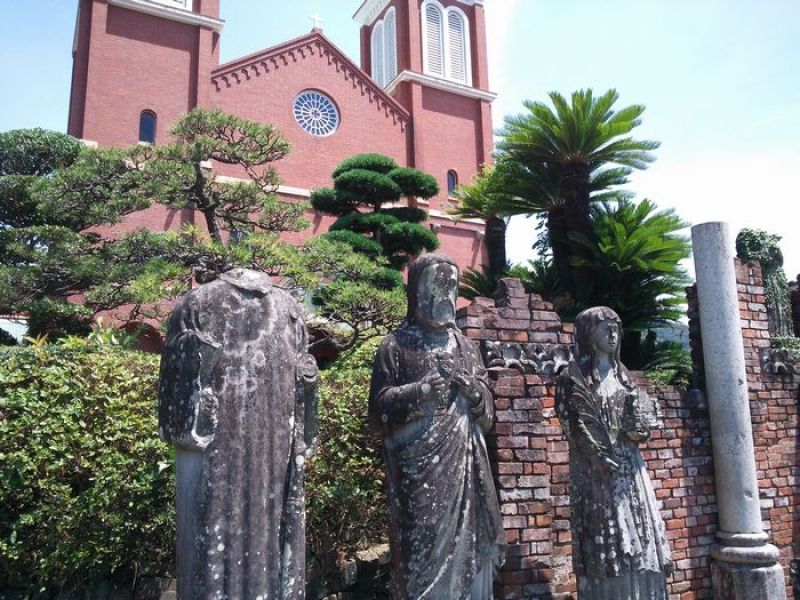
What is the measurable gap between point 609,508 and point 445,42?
89.6 ft

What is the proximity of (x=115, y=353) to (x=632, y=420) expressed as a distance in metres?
4.11

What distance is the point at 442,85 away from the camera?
1065 inches

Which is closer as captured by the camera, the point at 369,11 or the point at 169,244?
the point at 169,244

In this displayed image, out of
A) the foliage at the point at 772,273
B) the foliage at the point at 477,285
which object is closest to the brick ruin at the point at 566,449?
the foliage at the point at 772,273

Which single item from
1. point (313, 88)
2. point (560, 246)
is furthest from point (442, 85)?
point (560, 246)

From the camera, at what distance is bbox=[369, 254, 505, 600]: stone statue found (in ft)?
11.6

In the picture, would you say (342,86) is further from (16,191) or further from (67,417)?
(67,417)

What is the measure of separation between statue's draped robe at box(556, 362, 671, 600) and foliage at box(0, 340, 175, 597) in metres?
2.90

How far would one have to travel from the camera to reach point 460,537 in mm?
3588

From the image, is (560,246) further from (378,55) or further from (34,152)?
(378,55)

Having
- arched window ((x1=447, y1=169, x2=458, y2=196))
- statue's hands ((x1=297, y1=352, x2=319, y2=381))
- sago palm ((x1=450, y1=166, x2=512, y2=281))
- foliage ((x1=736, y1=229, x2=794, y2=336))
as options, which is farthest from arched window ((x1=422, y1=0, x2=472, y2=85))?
statue's hands ((x1=297, y1=352, x2=319, y2=381))

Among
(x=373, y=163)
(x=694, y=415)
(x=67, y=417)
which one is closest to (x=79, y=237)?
(x=373, y=163)

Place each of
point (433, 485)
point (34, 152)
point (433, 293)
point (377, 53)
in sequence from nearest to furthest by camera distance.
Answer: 1. point (433, 485)
2. point (433, 293)
3. point (34, 152)
4. point (377, 53)

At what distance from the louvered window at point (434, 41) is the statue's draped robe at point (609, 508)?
25415 millimetres
